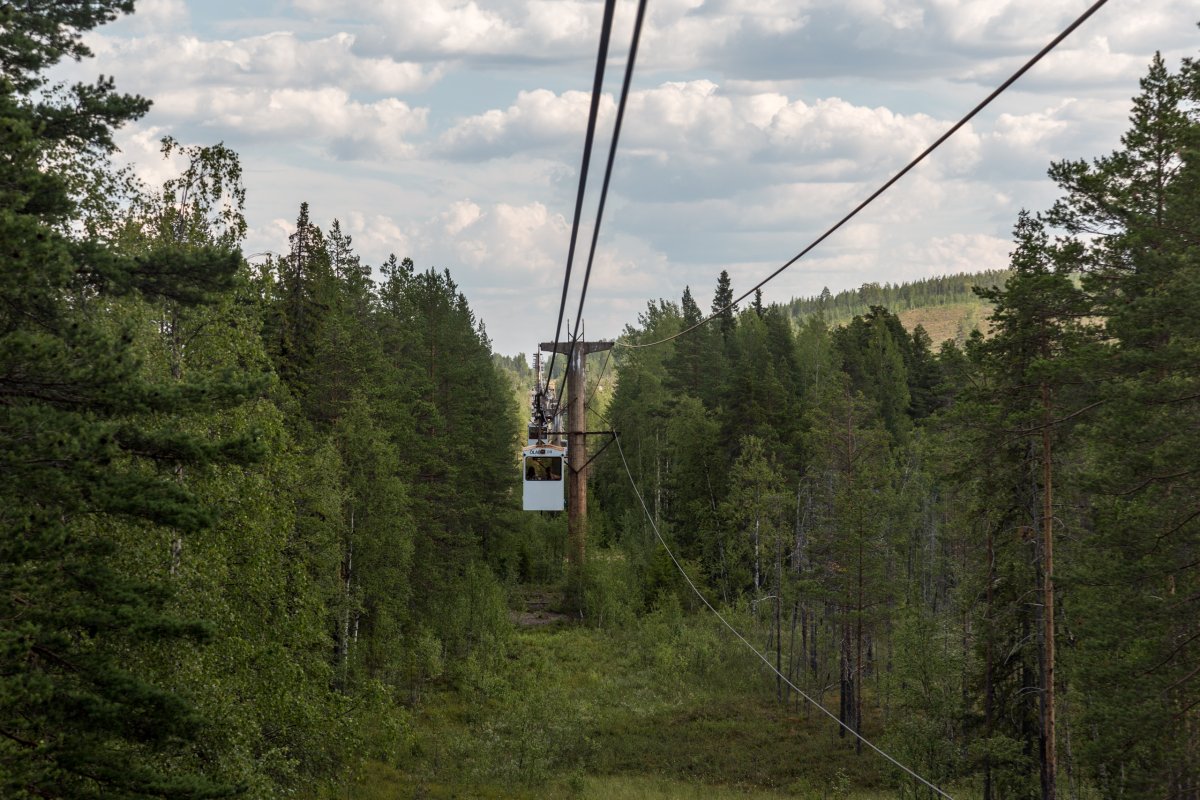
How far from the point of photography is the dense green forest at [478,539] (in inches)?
425

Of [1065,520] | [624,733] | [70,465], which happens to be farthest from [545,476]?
[70,465]

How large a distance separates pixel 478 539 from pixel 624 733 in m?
10.7

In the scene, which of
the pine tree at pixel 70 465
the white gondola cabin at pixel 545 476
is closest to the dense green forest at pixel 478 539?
the pine tree at pixel 70 465

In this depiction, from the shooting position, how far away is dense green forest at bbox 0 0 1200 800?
10797 millimetres

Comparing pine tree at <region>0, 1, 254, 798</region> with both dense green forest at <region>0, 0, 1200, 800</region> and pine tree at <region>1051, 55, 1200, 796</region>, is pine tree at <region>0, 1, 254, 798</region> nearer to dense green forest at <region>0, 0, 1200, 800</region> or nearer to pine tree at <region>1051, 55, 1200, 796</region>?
dense green forest at <region>0, 0, 1200, 800</region>

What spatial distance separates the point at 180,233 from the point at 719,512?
38.4 metres

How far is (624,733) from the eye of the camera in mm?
37906

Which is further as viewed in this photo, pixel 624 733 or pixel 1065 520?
pixel 624 733

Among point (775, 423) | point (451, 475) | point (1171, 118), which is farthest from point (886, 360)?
point (1171, 118)

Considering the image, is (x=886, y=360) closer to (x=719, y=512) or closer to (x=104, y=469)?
(x=719, y=512)

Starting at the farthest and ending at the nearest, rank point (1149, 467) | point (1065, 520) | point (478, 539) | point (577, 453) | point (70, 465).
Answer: point (577, 453), point (478, 539), point (1065, 520), point (1149, 467), point (70, 465)

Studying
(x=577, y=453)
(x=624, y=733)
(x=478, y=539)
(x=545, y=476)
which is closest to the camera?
(x=545, y=476)

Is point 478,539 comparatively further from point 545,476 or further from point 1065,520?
point 1065,520

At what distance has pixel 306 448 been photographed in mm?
26484
